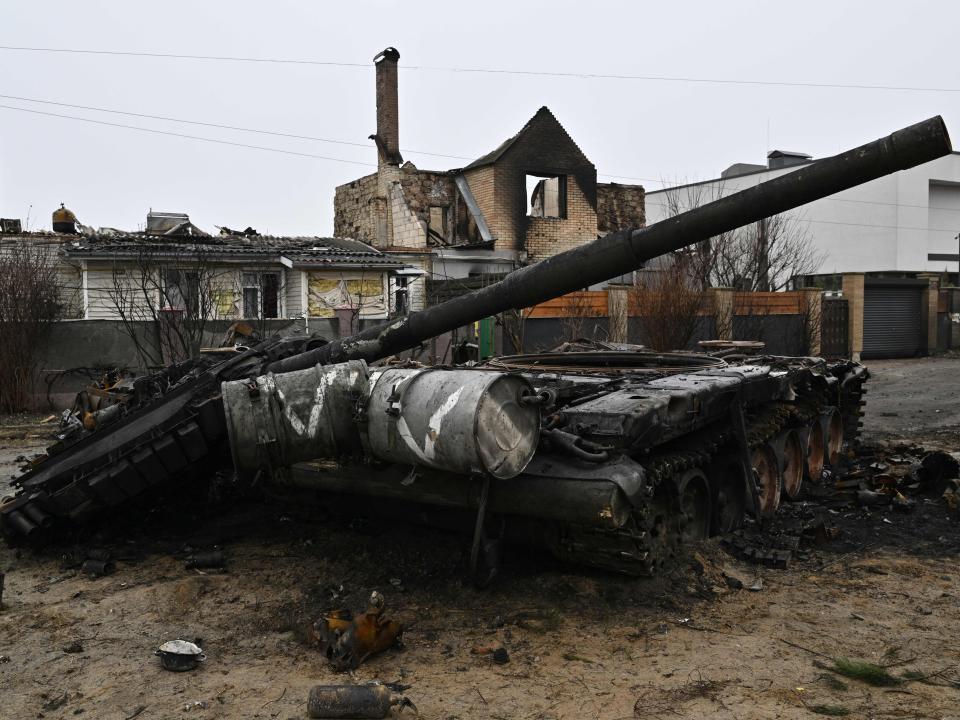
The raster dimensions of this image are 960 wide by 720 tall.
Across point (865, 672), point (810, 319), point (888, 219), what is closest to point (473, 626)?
point (865, 672)

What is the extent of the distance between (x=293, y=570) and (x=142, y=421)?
1.44 meters

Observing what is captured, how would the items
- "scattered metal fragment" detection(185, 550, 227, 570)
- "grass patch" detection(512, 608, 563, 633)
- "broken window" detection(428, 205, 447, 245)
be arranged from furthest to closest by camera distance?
"broken window" detection(428, 205, 447, 245), "scattered metal fragment" detection(185, 550, 227, 570), "grass patch" detection(512, 608, 563, 633)

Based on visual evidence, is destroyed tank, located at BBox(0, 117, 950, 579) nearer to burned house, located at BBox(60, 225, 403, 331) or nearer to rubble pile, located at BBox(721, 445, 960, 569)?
rubble pile, located at BBox(721, 445, 960, 569)

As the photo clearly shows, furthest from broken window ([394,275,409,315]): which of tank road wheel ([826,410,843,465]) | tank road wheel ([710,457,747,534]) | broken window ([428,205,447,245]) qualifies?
tank road wheel ([710,457,747,534])

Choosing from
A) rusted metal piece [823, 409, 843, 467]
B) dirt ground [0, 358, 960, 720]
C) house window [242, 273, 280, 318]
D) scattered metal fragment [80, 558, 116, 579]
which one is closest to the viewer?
dirt ground [0, 358, 960, 720]

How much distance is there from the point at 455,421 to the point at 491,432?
0.19 metres

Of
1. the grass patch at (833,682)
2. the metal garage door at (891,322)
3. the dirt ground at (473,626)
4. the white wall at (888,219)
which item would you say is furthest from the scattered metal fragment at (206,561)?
the white wall at (888,219)

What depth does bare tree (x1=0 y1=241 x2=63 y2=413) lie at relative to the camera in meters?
14.1

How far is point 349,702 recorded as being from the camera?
11.3ft

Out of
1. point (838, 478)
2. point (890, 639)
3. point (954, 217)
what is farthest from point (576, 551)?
point (954, 217)

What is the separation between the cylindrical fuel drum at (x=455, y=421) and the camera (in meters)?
4.13

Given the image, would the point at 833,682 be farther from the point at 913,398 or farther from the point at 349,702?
the point at 913,398

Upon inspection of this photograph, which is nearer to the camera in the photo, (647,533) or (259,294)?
(647,533)

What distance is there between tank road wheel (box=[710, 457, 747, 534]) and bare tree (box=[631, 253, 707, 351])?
11.7 meters
